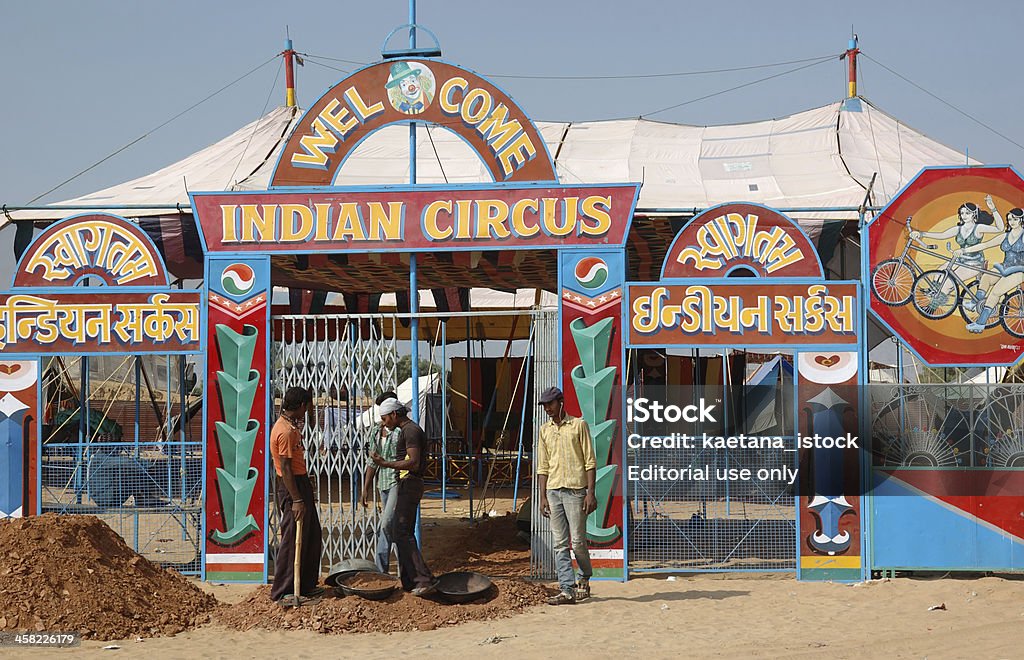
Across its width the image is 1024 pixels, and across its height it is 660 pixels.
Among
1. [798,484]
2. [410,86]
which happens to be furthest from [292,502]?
[798,484]

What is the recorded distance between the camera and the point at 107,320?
10.3m

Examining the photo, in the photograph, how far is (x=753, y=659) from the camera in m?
7.23

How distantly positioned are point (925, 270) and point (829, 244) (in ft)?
17.7

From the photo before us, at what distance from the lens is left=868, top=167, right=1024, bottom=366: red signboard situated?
32.9ft

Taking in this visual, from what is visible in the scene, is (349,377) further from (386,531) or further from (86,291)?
(86,291)

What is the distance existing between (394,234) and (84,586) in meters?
4.13

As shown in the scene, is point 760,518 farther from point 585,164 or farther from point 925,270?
point 585,164

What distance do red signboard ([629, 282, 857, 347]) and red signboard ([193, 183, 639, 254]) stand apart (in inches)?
32.2

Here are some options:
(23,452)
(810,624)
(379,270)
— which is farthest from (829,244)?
(23,452)

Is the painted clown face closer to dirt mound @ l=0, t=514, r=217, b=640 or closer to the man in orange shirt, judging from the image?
the man in orange shirt

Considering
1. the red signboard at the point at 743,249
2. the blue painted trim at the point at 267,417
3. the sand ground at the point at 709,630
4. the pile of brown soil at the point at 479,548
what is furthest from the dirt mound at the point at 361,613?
the red signboard at the point at 743,249

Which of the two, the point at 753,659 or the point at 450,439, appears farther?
the point at 450,439

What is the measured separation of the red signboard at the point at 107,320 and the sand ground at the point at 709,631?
256 centimetres

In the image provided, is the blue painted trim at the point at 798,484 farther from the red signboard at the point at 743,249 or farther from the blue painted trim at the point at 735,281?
the red signboard at the point at 743,249
